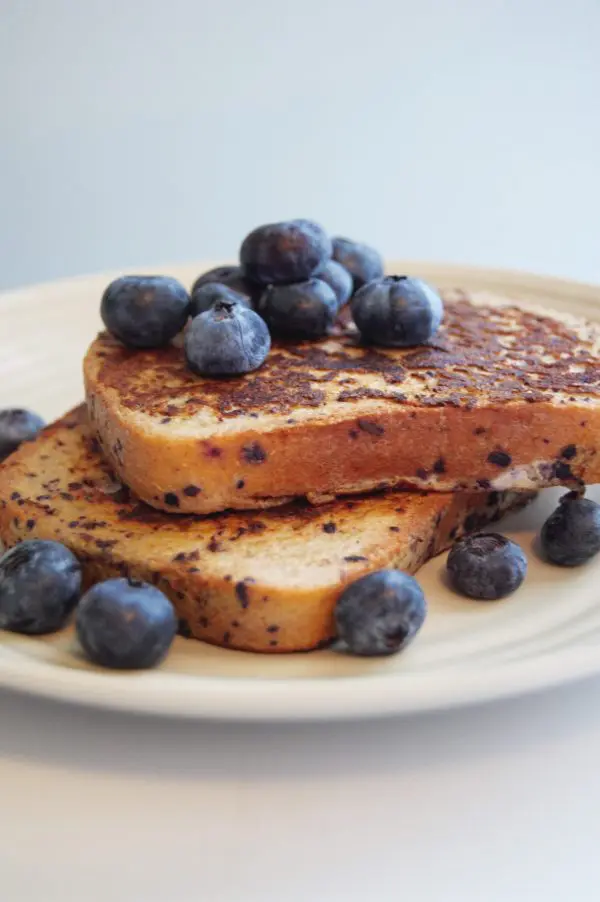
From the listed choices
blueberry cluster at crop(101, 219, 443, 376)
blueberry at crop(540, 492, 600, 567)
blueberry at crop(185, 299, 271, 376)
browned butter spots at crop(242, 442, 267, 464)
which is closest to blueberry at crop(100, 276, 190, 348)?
blueberry cluster at crop(101, 219, 443, 376)

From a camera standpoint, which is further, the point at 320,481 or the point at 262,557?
the point at 320,481

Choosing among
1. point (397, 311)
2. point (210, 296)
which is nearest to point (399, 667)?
point (397, 311)

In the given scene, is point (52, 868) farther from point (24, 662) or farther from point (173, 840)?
point (24, 662)

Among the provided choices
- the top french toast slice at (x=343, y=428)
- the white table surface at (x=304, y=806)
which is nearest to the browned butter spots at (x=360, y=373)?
the top french toast slice at (x=343, y=428)

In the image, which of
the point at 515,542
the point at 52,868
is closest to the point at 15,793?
the point at 52,868

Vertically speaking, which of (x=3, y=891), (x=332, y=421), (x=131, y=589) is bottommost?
(x=3, y=891)

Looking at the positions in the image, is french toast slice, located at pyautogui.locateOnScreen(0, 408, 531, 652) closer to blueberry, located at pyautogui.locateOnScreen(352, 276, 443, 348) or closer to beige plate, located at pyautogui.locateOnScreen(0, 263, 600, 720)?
beige plate, located at pyautogui.locateOnScreen(0, 263, 600, 720)

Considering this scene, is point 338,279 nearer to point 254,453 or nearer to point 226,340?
point 226,340
